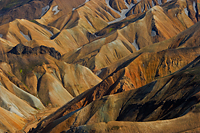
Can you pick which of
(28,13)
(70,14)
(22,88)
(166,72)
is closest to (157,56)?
(166,72)

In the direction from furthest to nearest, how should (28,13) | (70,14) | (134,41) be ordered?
(28,13)
(70,14)
(134,41)

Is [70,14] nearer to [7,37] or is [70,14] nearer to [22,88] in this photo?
[7,37]

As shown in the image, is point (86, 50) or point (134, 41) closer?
point (86, 50)

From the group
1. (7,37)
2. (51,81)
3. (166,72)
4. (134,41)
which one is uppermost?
(7,37)

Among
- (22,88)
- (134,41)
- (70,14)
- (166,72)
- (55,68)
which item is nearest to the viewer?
(166,72)

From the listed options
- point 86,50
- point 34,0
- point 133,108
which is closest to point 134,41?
point 86,50

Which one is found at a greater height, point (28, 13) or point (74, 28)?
point (28, 13)
